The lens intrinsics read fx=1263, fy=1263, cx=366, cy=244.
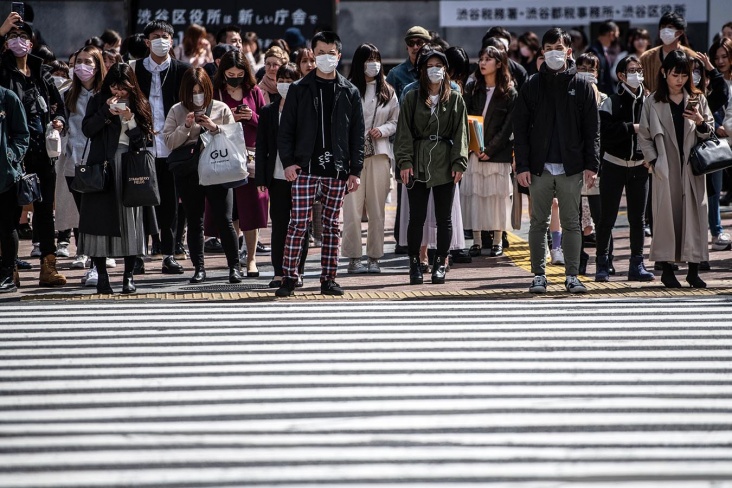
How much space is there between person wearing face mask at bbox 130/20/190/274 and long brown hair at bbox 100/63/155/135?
1292 millimetres

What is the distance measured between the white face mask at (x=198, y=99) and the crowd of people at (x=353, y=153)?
0.06ft

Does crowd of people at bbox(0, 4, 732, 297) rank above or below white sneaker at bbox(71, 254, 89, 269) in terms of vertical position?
above

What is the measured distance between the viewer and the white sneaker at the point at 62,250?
1263 cm

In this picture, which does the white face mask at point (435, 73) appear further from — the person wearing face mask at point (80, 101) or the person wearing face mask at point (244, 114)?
the person wearing face mask at point (80, 101)

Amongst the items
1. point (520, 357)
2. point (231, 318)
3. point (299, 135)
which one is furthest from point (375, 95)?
point (520, 357)

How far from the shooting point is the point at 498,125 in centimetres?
1195

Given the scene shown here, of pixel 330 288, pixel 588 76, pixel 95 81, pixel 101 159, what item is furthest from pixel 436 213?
pixel 95 81

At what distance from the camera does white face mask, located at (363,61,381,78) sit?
36.0ft

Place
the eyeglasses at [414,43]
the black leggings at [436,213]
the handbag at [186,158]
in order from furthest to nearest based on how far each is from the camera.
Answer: the eyeglasses at [414,43] → the handbag at [186,158] → the black leggings at [436,213]

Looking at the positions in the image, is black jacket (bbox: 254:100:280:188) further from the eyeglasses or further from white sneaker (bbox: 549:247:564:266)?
white sneaker (bbox: 549:247:564:266)

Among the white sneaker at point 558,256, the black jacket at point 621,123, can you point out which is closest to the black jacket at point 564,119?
the black jacket at point 621,123

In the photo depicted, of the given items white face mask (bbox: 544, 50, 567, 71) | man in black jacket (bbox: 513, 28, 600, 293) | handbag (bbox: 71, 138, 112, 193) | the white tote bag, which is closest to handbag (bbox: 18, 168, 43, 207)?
handbag (bbox: 71, 138, 112, 193)

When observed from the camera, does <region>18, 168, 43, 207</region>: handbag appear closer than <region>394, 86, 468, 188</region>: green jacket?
Yes

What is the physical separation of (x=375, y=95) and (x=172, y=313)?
3.11m
